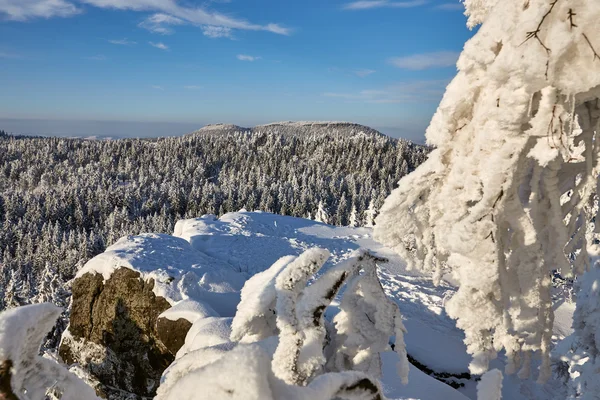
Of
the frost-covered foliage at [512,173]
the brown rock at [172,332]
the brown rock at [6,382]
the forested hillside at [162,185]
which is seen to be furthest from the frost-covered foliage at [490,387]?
the forested hillside at [162,185]

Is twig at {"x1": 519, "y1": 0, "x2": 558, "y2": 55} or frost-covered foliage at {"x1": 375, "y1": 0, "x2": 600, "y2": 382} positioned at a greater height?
twig at {"x1": 519, "y1": 0, "x2": 558, "y2": 55}

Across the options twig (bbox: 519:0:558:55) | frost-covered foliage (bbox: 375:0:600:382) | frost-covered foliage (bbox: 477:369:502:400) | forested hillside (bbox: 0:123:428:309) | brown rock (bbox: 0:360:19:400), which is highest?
twig (bbox: 519:0:558:55)

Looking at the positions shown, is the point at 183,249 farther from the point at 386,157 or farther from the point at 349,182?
the point at 386,157

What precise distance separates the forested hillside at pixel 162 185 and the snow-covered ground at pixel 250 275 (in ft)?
110

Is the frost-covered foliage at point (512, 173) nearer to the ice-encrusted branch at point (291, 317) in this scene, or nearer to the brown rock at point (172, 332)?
the ice-encrusted branch at point (291, 317)

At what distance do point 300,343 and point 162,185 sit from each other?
118961 mm

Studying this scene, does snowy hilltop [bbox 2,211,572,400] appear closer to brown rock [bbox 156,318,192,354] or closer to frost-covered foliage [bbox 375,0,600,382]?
brown rock [bbox 156,318,192,354]

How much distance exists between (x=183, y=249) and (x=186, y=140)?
522 feet

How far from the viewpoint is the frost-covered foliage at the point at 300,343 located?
157cm

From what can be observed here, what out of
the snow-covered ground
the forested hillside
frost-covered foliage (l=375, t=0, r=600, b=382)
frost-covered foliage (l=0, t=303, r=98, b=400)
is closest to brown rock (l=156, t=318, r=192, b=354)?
the snow-covered ground

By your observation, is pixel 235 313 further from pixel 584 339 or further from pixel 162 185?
pixel 162 185

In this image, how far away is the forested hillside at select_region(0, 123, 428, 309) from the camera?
246ft

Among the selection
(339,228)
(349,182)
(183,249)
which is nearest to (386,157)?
(349,182)

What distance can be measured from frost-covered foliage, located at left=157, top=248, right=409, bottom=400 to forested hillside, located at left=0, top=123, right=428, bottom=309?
49.3 m
